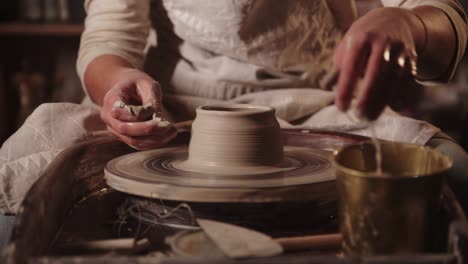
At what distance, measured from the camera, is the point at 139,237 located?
0.76 m

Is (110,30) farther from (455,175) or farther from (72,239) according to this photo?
(455,175)

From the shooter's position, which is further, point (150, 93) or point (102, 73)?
point (102, 73)

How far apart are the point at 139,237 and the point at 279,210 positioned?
0.18 m

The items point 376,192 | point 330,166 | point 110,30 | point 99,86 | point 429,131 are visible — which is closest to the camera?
point 376,192

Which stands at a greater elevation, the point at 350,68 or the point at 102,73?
the point at 350,68

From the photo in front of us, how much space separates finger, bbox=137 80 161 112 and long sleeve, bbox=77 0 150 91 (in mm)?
310

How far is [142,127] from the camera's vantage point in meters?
0.90

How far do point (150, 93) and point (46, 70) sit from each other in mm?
2507

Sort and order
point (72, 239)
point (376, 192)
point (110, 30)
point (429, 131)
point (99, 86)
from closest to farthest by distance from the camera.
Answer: point (376, 192) → point (72, 239) → point (429, 131) → point (99, 86) → point (110, 30)

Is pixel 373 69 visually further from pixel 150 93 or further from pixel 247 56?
pixel 247 56

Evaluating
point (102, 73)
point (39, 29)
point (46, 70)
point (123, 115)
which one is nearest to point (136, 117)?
point (123, 115)

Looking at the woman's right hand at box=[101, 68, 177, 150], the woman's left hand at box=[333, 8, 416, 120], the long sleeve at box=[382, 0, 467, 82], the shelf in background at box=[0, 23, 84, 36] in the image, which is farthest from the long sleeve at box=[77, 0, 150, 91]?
the shelf in background at box=[0, 23, 84, 36]

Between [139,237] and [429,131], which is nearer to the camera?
[139,237]

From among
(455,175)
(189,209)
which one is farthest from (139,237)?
(455,175)
